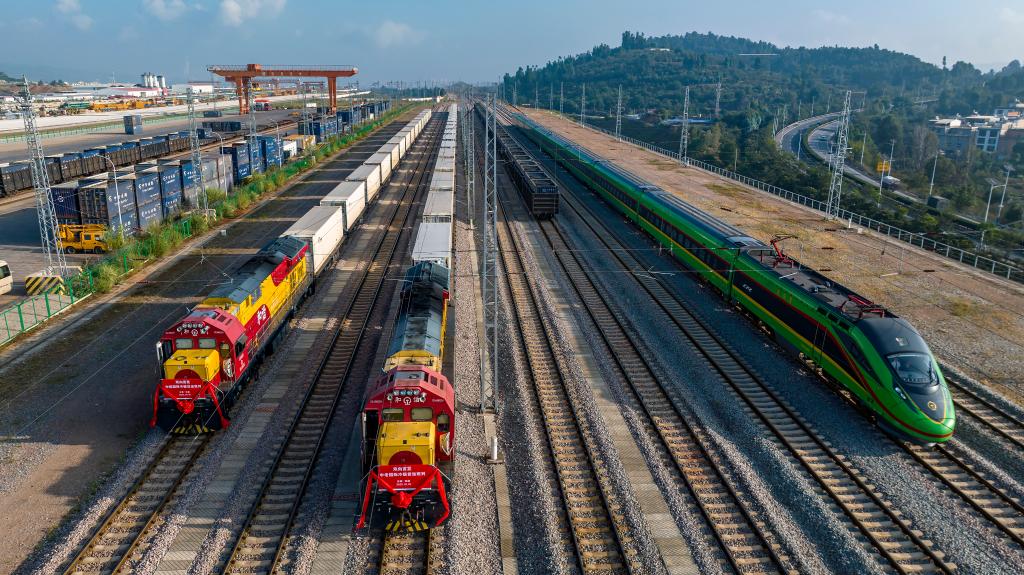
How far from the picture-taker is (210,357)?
64.7ft

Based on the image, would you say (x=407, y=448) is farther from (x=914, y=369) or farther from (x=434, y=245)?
(x=434, y=245)

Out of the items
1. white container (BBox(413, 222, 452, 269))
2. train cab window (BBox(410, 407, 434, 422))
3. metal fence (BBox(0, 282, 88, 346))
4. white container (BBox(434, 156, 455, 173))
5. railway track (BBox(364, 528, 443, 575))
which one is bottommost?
railway track (BBox(364, 528, 443, 575))

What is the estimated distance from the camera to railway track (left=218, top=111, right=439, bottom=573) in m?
14.9

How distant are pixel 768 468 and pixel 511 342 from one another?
12.0 metres

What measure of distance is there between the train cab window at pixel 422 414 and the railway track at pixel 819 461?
1087 cm

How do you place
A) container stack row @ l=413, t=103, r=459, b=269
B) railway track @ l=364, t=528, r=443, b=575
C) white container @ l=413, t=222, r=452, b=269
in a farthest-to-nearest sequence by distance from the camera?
container stack row @ l=413, t=103, r=459, b=269
white container @ l=413, t=222, r=452, b=269
railway track @ l=364, t=528, r=443, b=575

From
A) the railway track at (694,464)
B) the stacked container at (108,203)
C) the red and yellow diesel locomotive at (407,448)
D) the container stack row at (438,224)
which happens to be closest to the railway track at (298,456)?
the red and yellow diesel locomotive at (407,448)

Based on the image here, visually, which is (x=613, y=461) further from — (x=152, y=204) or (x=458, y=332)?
(x=152, y=204)

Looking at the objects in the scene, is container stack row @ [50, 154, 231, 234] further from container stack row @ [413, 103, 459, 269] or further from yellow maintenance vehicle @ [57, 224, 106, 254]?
container stack row @ [413, 103, 459, 269]

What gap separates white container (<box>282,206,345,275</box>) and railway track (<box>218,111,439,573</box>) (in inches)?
112

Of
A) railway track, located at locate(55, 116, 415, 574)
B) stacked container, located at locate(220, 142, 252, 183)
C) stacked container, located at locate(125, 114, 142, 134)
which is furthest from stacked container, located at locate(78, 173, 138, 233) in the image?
stacked container, located at locate(125, 114, 142, 134)

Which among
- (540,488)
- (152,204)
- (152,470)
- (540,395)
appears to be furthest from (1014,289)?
(152,204)

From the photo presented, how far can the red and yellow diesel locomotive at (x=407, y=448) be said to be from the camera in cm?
1500

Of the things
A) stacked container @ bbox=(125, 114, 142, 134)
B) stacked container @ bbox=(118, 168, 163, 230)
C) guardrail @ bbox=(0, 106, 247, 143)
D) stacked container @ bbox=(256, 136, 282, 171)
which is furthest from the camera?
stacked container @ bbox=(125, 114, 142, 134)
